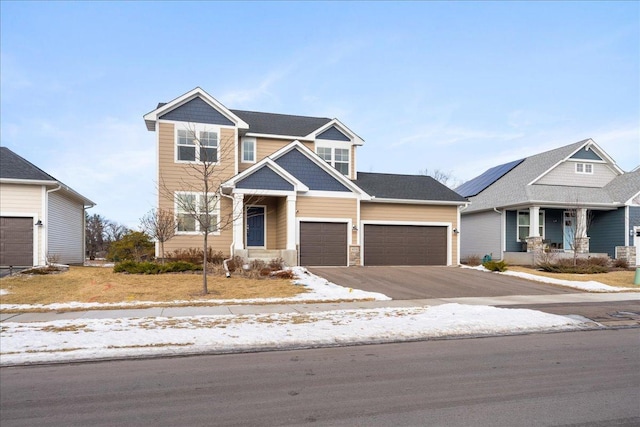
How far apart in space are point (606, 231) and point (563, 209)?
292 cm

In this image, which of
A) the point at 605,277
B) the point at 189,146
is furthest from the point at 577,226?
the point at 189,146

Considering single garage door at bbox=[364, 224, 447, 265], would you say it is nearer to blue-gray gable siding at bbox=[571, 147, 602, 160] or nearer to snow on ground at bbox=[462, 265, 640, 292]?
snow on ground at bbox=[462, 265, 640, 292]

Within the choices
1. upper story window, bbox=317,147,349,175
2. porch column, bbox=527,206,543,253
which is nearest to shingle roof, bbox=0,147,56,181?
upper story window, bbox=317,147,349,175

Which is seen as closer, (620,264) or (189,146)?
(189,146)

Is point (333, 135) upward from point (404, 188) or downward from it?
upward

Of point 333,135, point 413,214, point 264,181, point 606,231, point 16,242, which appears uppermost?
point 333,135

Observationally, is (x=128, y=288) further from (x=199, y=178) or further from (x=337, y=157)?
(x=337, y=157)

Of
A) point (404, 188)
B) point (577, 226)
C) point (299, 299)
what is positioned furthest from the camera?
point (404, 188)

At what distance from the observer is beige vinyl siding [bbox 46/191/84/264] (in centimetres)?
2128

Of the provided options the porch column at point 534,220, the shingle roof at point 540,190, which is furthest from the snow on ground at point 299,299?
the shingle roof at point 540,190

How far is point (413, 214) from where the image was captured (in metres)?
24.3

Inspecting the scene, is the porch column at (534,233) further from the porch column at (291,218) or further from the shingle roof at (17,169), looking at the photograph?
the shingle roof at (17,169)

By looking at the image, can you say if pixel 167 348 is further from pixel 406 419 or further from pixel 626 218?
pixel 626 218

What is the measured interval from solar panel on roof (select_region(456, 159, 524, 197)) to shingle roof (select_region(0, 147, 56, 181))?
25.1 meters
